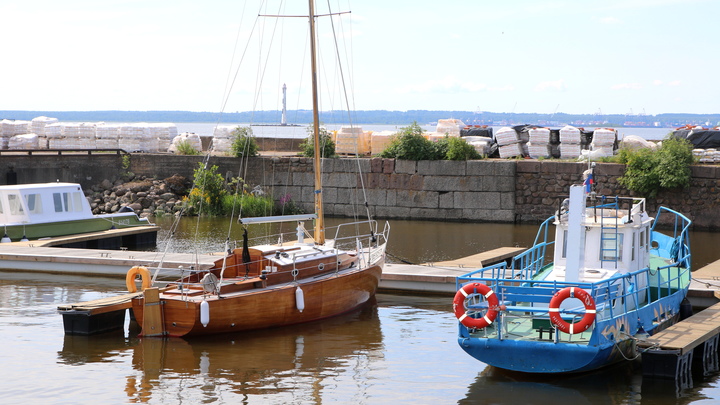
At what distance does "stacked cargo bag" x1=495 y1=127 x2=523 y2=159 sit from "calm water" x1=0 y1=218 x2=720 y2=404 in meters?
16.9

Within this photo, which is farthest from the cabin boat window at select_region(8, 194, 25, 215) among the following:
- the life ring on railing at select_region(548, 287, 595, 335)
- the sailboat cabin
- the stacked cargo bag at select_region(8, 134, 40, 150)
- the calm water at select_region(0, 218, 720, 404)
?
the life ring on railing at select_region(548, 287, 595, 335)

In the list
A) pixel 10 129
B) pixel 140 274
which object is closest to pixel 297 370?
pixel 140 274

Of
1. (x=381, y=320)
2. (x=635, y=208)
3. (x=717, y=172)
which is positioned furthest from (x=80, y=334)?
(x=717, y=172)

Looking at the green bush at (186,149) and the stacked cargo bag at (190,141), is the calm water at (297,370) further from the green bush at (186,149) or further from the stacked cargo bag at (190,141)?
the stacked cargo bag at (190,141)

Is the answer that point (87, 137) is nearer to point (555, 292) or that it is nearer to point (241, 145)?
point (241, 145)

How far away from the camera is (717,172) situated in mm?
29875

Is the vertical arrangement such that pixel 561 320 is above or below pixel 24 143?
below

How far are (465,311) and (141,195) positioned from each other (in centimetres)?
2421

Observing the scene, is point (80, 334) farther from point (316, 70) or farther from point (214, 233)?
point (214, 233)

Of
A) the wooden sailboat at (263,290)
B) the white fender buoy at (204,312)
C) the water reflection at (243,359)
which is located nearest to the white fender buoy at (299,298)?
the wooden sailboat at (263,290)

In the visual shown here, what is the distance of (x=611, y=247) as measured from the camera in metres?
15.1

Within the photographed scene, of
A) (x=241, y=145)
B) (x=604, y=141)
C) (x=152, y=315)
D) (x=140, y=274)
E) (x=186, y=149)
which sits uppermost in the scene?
(x=604, y=141)

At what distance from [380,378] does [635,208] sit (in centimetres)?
550

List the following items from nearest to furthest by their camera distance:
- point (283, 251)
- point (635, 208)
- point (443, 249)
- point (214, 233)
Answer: point (635, 208), point (283, 251), point (443, 249), point (214, 233)
